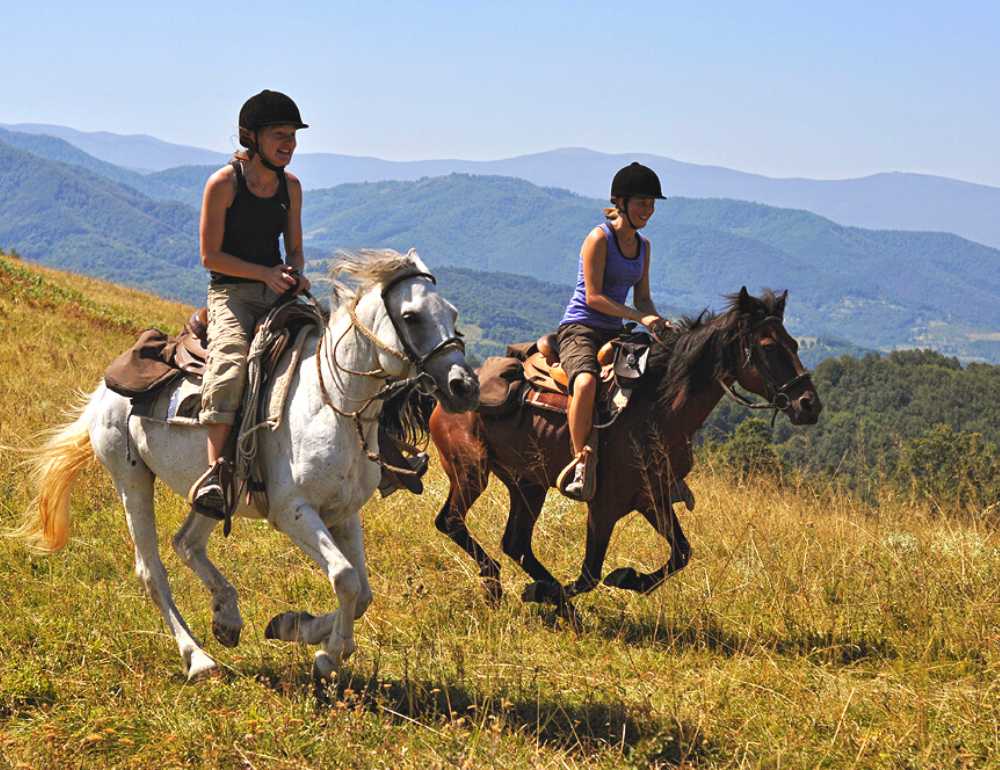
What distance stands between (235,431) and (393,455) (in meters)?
0.84

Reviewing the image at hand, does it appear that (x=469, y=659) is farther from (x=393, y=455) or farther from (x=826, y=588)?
(x=826, y=588)

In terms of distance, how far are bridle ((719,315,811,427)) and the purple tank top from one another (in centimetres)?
Answer: 91

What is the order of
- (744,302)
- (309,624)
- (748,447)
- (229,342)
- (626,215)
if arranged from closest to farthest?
(309,624) < (229,342) < (744,302) < (626,215) < (748,447)

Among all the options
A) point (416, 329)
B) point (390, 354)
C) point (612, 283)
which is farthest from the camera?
point (612, 283)

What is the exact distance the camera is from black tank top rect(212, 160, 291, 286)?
16.6 feet

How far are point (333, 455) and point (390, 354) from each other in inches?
22.8

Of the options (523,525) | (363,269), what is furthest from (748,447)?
(363,269)

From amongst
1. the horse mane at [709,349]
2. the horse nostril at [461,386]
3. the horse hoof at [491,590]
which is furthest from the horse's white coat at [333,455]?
the horse mane at [709,349]

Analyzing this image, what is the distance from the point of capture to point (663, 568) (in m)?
6.20

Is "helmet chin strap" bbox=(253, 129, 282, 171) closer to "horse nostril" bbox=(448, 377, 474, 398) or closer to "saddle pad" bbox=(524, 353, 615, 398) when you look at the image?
"horse nostril" bbox=(448, 377, 474, 398)

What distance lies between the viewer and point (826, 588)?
6438 mm

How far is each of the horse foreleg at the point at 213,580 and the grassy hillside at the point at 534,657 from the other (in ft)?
0.64

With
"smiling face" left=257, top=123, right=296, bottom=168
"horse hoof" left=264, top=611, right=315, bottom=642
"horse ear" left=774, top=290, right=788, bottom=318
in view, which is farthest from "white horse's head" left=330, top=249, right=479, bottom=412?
"horse ear" left=774, top=290, right=788, bottom=318

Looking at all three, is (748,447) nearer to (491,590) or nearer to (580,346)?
(580,346)
